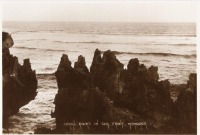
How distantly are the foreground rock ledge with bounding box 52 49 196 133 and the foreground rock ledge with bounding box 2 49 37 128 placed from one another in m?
0.16

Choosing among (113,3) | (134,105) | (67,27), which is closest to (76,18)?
(67,27)

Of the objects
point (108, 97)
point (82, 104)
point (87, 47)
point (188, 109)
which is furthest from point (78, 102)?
point (188, 109)

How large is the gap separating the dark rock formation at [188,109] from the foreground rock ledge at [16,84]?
0.80m

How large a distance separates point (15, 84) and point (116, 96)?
1.83ft

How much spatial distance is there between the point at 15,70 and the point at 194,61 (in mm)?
981

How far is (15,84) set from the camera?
1.83m

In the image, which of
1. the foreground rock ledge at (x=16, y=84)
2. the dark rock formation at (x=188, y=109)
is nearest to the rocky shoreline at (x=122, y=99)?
the dark rock formation at (x=188, y=109)

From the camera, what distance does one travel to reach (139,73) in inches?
71.3

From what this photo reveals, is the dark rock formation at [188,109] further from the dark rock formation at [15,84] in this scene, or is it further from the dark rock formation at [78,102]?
the dark rock formation at [15,84]

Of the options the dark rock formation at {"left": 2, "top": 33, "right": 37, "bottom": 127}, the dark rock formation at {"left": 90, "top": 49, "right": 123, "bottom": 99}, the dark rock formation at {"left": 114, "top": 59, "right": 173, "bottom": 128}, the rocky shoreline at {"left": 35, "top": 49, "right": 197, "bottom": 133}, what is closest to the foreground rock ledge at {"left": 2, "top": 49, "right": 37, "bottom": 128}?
the dark rock formation at {"left": 2, "top": 33, "right": 37, "bottom": 127}

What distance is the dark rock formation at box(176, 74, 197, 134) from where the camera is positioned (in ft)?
5.85

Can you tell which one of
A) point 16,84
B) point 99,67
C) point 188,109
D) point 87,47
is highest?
point 87,47

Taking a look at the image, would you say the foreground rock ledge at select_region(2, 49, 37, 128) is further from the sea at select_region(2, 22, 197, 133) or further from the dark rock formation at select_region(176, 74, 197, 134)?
the dark rock formation at select_region(176, 74, 197, 134)

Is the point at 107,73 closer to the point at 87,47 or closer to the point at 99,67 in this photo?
the point at 99,67
